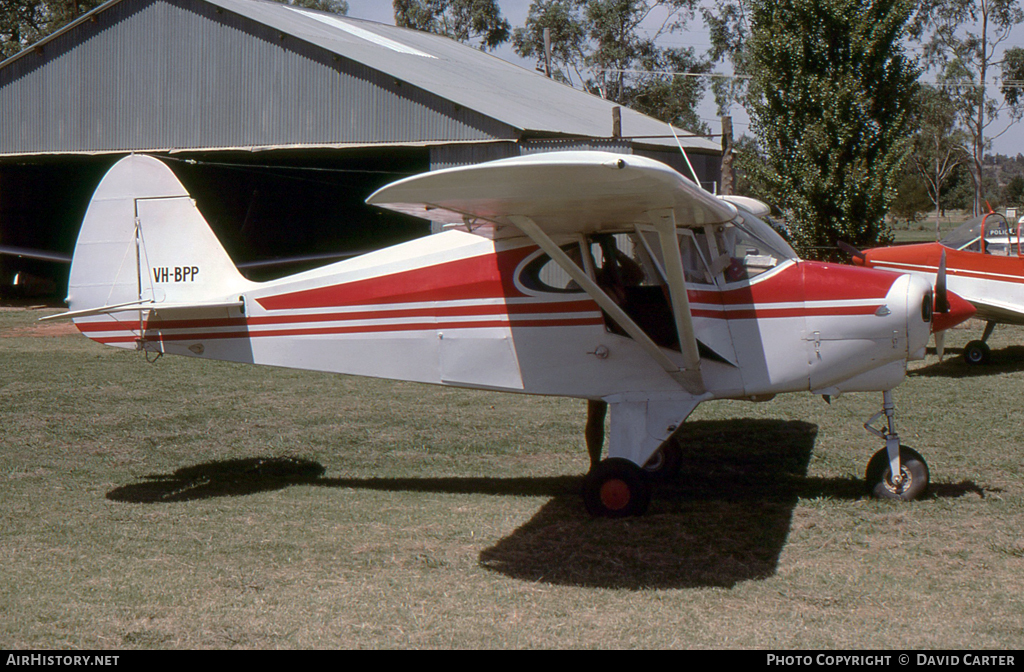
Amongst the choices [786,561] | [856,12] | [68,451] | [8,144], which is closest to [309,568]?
[786,561]

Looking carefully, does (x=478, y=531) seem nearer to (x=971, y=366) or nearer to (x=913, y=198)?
(x=971, y=366)

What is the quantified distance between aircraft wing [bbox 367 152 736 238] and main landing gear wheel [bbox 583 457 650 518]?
1.62 m

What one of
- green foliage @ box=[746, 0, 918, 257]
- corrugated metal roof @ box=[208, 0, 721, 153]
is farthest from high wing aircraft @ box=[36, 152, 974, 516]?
green foliage @ box=[746, 0, 918, 257]

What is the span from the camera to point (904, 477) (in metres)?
6.50

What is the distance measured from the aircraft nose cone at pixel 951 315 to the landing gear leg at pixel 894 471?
569 mm

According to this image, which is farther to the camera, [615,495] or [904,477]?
[904,477]

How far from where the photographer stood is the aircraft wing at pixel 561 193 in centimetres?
448

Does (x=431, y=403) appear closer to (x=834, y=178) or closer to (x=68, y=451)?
(x=68, y=451)

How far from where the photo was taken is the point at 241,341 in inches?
281

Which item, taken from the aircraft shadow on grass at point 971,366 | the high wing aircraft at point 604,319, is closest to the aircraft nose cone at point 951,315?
the high wing aircraft at point 604,319

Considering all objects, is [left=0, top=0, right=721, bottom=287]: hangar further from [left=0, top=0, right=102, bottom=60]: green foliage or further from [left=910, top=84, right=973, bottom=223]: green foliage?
[left=910, top=84, right=973, bottom=223]: green foliage

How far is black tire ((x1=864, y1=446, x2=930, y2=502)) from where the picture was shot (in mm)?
6457

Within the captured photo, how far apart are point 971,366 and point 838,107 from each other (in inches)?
334

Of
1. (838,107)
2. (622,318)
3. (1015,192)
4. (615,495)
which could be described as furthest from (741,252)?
(1015,192)
